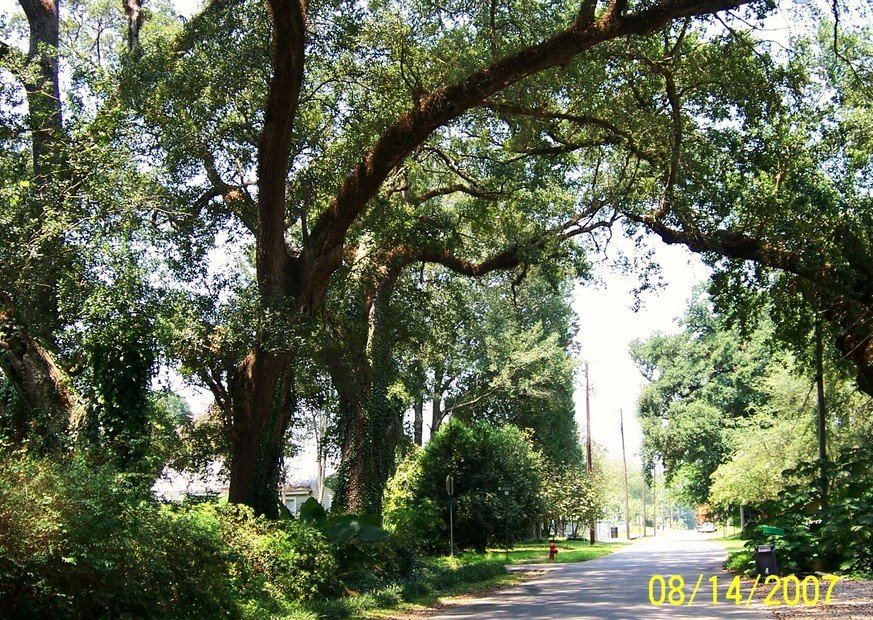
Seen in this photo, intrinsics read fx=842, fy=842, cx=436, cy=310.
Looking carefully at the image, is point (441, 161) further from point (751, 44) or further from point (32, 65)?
point (32, 65)

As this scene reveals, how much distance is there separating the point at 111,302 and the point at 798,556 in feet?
47.6

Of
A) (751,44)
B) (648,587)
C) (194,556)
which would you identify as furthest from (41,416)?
(751,44)

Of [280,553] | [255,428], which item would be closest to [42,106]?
[255,428]

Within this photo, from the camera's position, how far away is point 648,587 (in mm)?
16703

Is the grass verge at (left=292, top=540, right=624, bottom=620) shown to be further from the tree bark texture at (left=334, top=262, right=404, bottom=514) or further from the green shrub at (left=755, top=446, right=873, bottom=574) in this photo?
the green shrub at (left=755, top=446, right=873, bottom=574)

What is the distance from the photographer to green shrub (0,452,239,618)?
7.73 meters

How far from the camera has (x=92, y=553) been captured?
26.5 ft

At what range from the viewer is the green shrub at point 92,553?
7.73 meters

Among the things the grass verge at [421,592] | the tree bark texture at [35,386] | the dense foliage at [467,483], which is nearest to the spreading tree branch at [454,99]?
the tree bark texture at [35,386]

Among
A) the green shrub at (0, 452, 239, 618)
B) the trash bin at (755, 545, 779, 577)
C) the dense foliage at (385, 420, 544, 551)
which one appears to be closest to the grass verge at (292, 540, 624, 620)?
the green shrub at (0, 452, 239, 618)

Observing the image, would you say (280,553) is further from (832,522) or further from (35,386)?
(832,522)
